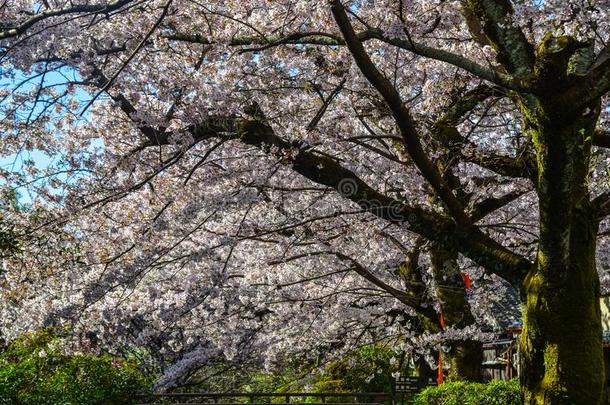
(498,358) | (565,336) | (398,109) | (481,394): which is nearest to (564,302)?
(565,336)

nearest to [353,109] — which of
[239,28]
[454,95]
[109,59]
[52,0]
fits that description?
[454,95]

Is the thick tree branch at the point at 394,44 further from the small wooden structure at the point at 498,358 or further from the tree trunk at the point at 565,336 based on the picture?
the small wooden structure at the point at 498,358

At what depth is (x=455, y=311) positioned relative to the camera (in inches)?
352

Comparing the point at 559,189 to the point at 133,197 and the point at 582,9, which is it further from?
the point at 133,197

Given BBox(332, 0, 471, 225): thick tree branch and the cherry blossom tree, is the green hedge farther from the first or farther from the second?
BBox(332, 0, 471, 225): thick tree branch

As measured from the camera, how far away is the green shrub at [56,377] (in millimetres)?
9445

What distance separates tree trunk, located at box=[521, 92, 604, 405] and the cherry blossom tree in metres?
0.02

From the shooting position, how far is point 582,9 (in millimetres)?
4781

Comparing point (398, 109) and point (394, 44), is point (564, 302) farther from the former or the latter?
point (394, 44)

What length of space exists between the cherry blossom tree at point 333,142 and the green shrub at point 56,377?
3.15 feet

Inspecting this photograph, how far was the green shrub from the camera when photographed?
9.45 metres

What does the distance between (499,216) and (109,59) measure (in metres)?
6.48

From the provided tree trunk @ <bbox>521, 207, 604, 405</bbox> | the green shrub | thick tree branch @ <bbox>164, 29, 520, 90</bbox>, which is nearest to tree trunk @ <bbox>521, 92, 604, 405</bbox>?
tree trunk @ <bbox>521, 207, 604, 405</bbox>

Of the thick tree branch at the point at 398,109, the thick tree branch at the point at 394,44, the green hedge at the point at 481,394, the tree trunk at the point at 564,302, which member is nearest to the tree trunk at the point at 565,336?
the tree trunk at the point at 564,302
